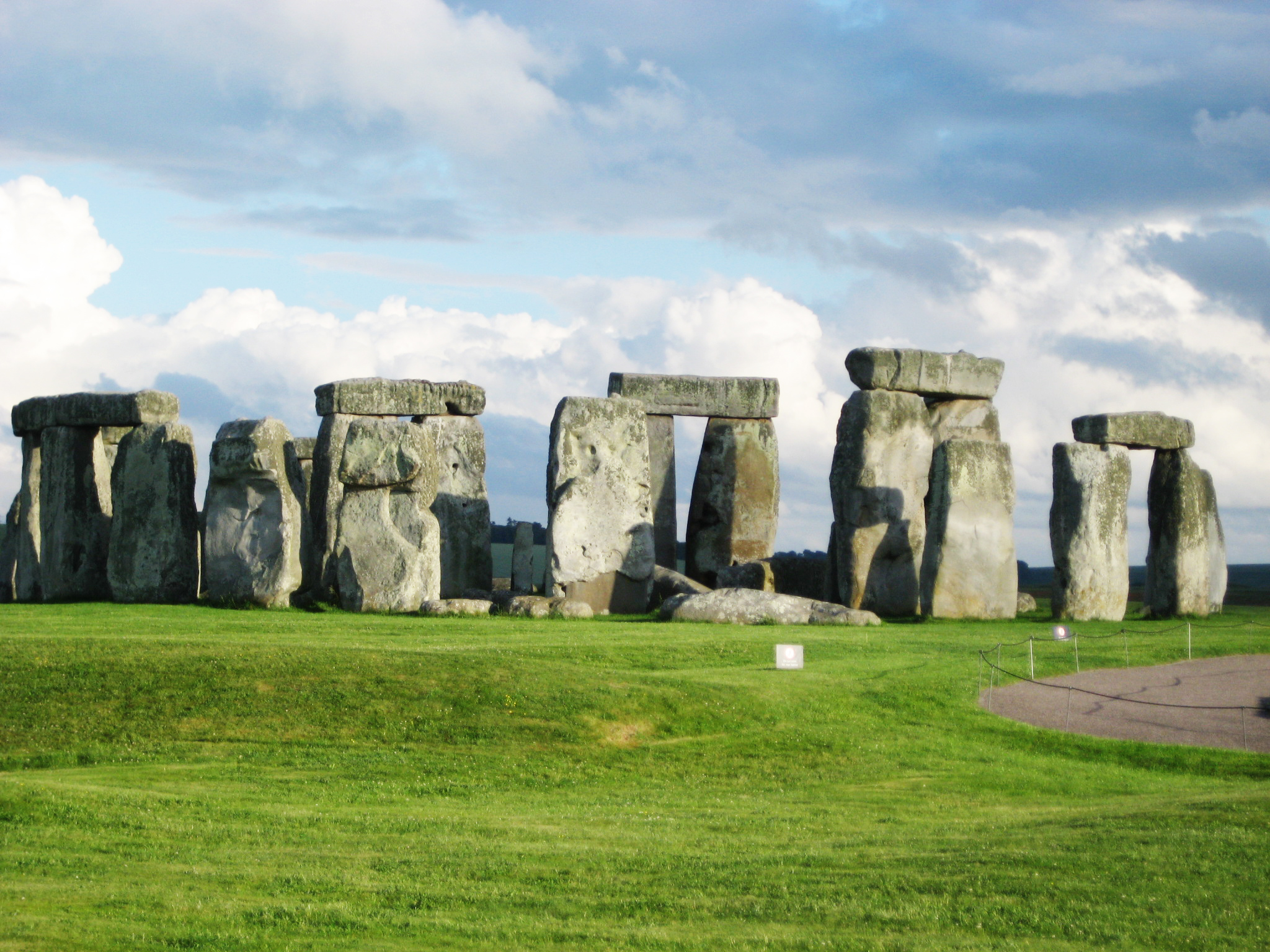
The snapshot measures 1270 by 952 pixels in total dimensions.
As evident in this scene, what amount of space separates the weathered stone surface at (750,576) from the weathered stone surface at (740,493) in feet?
10.6

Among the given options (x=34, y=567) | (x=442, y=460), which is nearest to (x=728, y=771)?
(x=442, y=460)

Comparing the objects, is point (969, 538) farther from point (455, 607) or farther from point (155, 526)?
point (155, 526)

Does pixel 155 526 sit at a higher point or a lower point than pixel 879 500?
lower

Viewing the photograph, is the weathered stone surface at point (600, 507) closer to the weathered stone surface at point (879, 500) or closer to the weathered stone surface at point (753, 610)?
the weathered stone surface at point (753, 610)

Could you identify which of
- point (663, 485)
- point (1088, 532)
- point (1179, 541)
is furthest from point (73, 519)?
point (1179, 541)

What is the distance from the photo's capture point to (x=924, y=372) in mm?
27547

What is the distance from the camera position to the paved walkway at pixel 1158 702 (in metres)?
16.1

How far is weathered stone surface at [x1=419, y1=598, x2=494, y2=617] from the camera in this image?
23.3 metres

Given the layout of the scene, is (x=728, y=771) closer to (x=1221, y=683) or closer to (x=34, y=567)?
(x=1221, y=683)

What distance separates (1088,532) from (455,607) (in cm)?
1036

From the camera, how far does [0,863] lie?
967 centimetres

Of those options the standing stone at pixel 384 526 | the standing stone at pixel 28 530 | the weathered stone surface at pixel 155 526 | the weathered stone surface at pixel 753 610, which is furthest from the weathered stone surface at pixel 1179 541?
the standing stone at pixel 28 530

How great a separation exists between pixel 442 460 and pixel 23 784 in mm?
17724

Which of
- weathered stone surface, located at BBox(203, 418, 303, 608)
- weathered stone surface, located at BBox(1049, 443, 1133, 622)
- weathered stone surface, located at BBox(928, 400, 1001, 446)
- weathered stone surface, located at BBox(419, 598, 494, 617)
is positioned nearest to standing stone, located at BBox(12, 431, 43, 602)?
weathered stone surface, located at BBox(203, 418, 303, 608)
